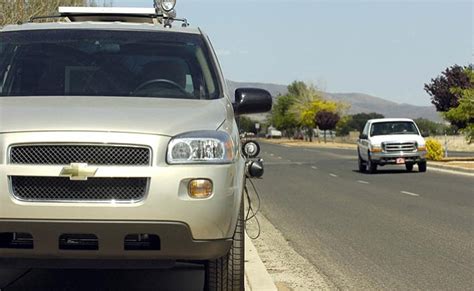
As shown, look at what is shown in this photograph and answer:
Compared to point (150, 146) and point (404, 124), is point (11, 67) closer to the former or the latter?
point (150, 146)

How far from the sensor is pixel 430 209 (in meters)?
13.3

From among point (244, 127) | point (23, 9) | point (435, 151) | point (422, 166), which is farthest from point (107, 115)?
point (244, 127)

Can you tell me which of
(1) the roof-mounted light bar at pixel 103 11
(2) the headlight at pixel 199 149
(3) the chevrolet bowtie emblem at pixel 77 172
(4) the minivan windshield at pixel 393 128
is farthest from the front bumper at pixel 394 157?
(3) the chevrolet bowtie emblem at pixel 77 172

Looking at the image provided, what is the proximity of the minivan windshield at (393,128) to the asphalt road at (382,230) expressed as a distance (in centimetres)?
575

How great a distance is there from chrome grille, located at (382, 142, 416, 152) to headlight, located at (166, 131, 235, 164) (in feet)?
68.2

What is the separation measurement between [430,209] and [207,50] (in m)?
8.42

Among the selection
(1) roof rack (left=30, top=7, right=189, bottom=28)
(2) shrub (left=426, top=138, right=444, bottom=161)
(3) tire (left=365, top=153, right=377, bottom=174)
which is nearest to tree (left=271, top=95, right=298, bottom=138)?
(2) shrub (left=426, top=138, right=444, bottom=161)

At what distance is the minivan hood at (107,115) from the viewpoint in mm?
4445

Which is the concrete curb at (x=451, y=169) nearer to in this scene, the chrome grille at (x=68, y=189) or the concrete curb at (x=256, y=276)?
the concrete curb at (x=256, y=276)

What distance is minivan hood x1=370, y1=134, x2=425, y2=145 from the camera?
24.9 m

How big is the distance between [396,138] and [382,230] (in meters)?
14.9

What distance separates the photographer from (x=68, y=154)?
439 centimetres

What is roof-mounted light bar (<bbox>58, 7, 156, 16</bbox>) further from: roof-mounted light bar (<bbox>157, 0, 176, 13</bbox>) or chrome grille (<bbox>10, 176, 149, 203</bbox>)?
chrome grille (<bbox>10, 176, 149, 203</bbox>)

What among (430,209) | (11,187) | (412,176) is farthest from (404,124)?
(11,187)
